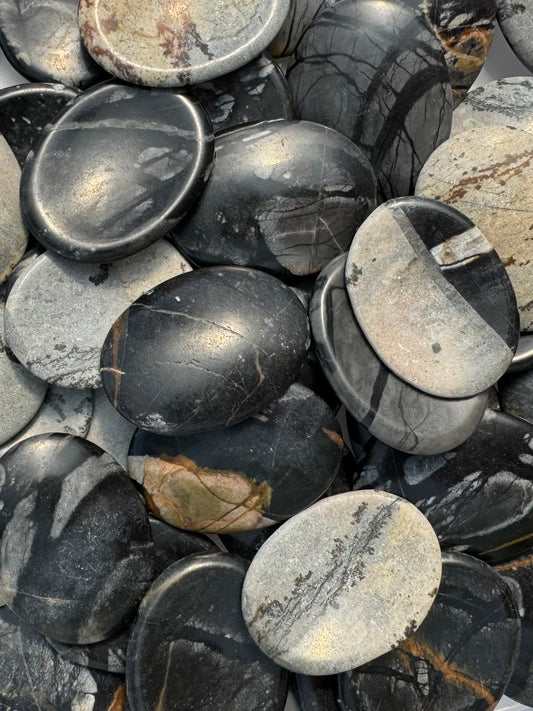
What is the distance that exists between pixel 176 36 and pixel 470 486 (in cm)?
81

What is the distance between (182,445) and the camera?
3.20ft

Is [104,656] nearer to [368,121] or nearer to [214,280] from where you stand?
[214,280]

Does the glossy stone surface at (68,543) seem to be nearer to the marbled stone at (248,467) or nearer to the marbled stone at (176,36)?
the marbled stone at (248,467)

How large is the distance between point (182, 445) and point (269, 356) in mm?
189

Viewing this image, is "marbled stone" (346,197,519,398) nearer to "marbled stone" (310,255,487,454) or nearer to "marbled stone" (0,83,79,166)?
"marbled stone" (310,255,487,454)

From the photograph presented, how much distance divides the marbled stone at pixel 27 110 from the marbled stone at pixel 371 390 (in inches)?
19.8

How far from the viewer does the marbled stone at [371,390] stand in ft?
3.15

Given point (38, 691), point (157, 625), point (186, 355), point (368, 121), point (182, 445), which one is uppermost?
point (368, 121)

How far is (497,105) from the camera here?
1.18 m

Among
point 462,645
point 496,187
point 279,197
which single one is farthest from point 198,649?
point 496,187

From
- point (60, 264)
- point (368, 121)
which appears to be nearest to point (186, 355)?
point (60, 264)

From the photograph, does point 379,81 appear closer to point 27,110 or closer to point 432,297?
point 432,297

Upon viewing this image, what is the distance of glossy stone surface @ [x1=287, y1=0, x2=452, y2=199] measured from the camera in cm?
105

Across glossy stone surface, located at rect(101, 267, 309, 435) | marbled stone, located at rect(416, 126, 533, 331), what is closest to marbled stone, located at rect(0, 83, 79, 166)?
glossy stone surface, located at rect(101, 267, 309, 435)
